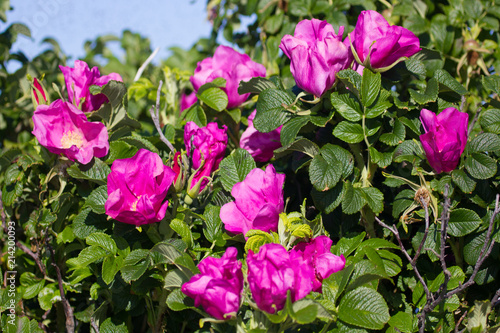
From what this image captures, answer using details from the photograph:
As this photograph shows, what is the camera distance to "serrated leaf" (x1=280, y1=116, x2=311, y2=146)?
1099 mm

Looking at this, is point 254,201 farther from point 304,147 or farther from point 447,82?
point 447,82

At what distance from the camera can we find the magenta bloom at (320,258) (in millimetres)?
981

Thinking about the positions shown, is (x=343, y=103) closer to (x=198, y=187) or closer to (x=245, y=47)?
(x=198, y=187)

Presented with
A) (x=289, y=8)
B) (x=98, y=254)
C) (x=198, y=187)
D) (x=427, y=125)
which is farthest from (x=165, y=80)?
(x=427, y=125)

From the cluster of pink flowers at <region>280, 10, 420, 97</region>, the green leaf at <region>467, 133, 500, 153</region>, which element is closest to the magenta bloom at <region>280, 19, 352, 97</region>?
the cluster of pink flowers at <region>280, 10, 420, 97</region>

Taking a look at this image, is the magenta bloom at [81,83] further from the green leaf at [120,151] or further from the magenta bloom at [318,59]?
the magenta bloom at [318,59]

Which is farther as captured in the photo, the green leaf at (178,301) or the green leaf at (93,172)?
the green leaf at (93,172)

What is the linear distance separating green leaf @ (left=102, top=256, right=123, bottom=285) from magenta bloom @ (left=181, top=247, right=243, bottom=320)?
0.23 meters

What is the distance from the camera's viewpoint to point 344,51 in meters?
1.11

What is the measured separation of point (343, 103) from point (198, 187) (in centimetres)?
39

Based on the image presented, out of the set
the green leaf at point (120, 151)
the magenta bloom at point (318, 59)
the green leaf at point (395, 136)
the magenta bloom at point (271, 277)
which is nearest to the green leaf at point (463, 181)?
the green leaf at point (395, 136)

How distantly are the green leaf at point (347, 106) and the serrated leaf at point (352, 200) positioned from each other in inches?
6.1

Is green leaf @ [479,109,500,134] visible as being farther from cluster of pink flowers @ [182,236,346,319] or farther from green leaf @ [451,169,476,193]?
cluster of pink flowers @ [182,236,346,319]

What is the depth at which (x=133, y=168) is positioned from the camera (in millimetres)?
1058
